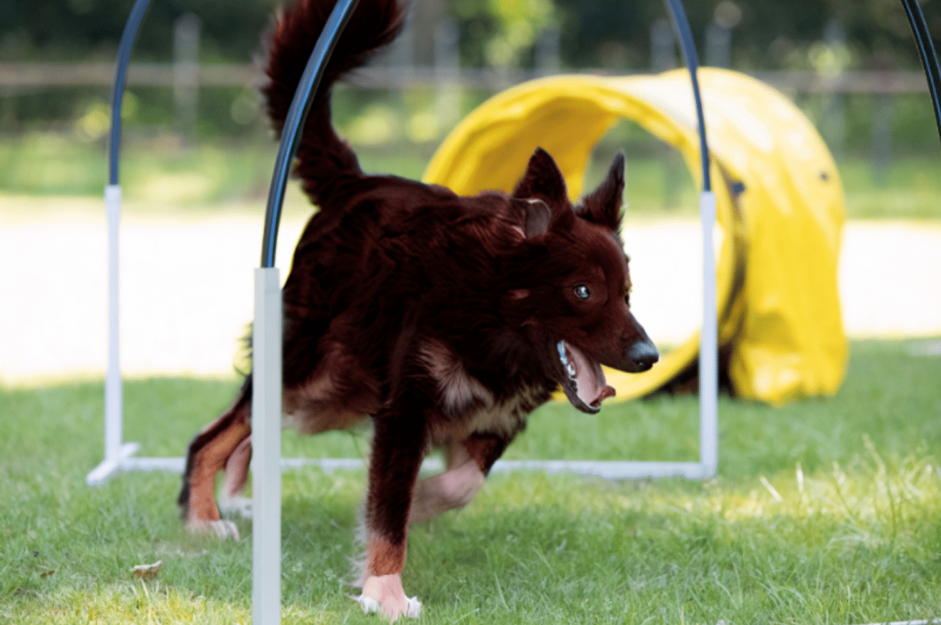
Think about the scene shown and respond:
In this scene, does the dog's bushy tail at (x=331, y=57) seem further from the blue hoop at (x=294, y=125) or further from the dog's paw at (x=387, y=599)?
the dog's paw at (x=387, y=599)

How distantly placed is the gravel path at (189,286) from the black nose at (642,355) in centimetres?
414

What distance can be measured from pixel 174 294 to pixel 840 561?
691cm

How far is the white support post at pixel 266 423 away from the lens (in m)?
2.09

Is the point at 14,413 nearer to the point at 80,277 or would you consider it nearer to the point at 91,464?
the point at 91,464

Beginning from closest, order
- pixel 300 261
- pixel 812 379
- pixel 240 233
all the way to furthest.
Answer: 1. pixel 300 261
2. pixel 812 379
3. pixel 240 233

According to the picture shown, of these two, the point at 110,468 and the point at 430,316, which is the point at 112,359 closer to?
the point at 110,468

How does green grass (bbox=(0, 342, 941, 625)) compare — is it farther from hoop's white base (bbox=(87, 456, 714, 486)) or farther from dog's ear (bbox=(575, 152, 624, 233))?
dog's ear (bbox=(575, 152, 624, 233))

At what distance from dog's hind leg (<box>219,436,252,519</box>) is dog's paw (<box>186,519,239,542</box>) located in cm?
16

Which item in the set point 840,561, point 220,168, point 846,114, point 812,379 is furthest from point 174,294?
point 846,114

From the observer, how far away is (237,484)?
328cm

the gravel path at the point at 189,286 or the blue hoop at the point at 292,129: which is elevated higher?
the blue hoop at the point at 292,129

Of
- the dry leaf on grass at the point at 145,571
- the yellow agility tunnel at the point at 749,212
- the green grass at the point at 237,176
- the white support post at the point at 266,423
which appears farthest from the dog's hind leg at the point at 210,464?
the green grass at the point at 237,176

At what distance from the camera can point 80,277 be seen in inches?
366

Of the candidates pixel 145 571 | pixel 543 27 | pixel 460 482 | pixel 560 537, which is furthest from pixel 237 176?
pixel 460 482
